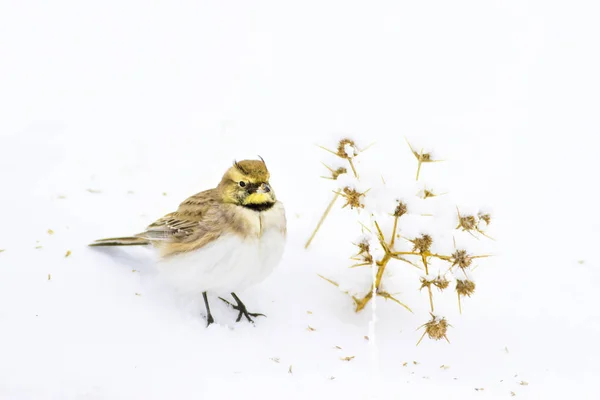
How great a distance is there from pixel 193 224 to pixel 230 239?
32 centimetres

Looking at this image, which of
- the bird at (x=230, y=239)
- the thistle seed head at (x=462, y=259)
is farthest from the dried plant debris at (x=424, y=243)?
the bird at (x=230, y=239)

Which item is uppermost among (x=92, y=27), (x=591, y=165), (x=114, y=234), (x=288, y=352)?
(x=92, y=27)

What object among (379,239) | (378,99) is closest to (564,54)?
(378,99)

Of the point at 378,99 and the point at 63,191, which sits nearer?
the point at 63,191

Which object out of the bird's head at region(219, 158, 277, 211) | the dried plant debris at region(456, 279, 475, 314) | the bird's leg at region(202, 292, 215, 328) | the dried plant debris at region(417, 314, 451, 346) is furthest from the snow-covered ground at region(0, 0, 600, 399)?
the bird's head at region(219, 158, 277, 211)

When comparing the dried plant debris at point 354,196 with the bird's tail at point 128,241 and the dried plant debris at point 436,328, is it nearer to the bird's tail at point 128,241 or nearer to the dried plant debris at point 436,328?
the dried plant debris at point 436,328

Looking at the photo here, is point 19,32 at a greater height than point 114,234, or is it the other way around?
point 19,32

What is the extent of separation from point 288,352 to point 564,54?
564cm

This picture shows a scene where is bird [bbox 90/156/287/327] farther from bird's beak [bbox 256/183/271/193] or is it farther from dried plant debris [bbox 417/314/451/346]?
dried plant debris [bbox 417/314/451/346]

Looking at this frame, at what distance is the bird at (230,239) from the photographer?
14.2ft

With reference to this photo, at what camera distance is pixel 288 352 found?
4.51m

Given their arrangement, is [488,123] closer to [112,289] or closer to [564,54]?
[564,54]

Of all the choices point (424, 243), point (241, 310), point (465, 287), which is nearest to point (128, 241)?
point (241, 310)

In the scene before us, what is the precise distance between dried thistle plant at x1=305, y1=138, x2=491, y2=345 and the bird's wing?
0.74 m
